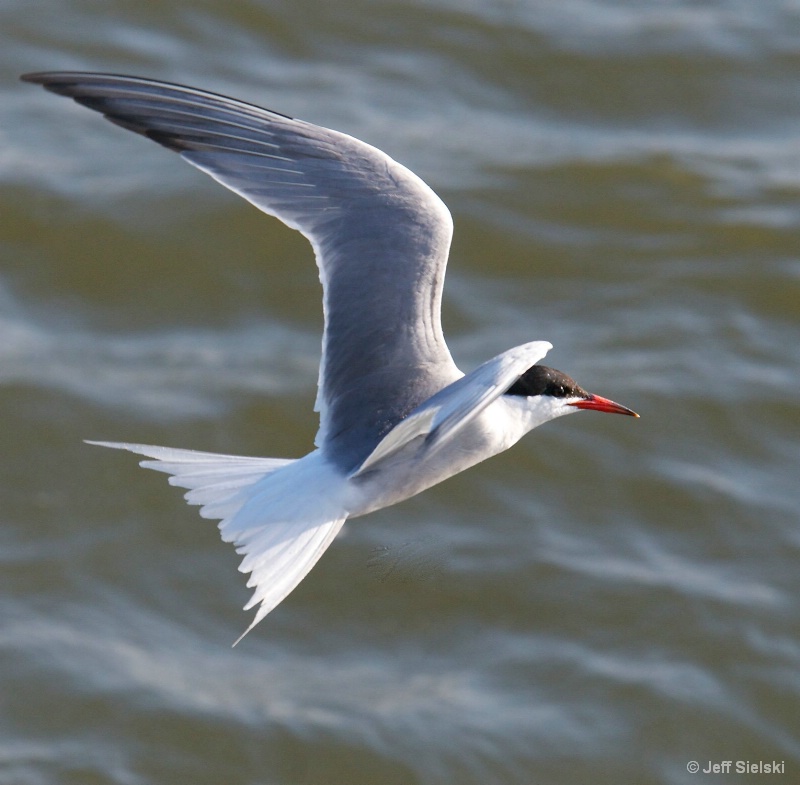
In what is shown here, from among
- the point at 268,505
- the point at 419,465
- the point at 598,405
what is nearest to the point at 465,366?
the point at 598,405

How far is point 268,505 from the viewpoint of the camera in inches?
149

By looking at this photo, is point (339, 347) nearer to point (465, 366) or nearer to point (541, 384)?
point (541, 384)

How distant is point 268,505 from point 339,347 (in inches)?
24.8

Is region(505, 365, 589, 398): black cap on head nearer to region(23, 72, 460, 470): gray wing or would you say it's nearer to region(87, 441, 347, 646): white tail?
region(23, 72, 460, 470): gray wing

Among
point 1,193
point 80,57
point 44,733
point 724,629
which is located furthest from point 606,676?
point 80,57

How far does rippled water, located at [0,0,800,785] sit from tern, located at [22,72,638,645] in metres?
2.01

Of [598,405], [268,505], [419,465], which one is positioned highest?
[598,405]

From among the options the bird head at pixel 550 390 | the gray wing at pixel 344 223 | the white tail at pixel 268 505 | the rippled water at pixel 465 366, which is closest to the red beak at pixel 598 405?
the bird head at pixel 550 390

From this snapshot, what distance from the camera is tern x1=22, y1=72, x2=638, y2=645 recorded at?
375 centimetres

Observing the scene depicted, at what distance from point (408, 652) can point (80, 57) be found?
177 inches

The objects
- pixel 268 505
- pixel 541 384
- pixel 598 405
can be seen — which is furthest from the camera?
pixel 598 405

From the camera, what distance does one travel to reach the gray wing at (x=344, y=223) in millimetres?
4039

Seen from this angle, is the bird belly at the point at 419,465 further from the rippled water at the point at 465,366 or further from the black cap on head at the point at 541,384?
the rippled water at the point at 465,366

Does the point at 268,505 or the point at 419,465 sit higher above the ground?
the point at 419,465
